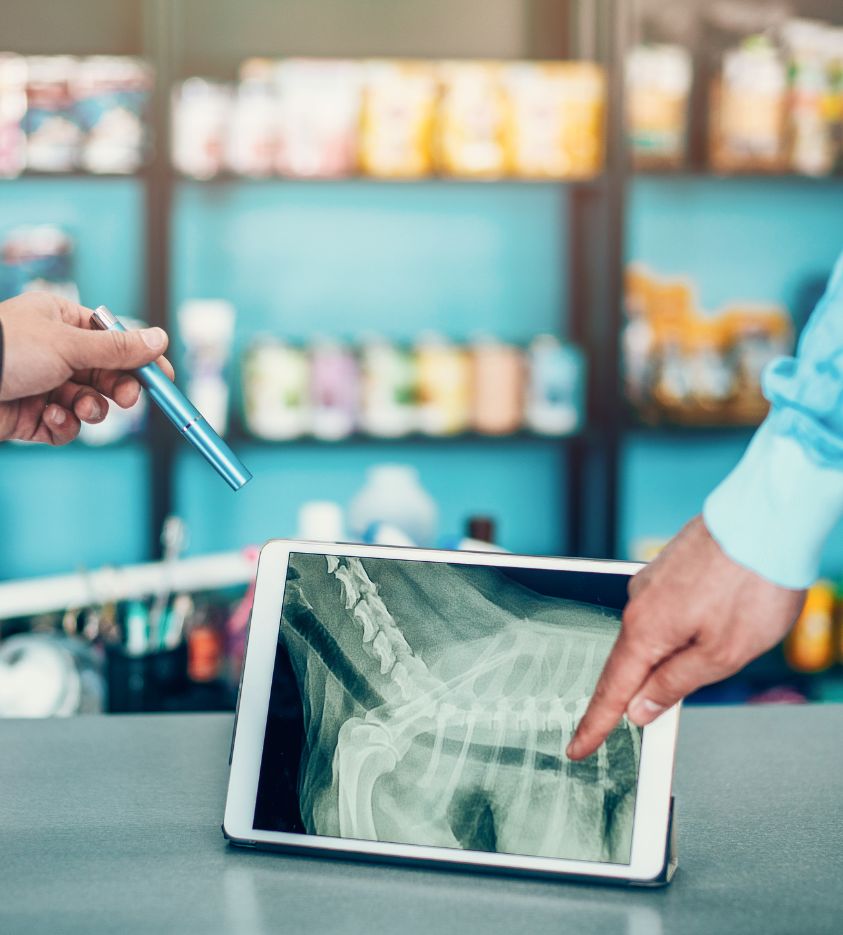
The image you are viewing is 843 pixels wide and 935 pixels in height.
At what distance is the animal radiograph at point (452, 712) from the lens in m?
0.62

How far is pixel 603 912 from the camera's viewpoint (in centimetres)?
57

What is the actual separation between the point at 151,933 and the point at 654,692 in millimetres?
262

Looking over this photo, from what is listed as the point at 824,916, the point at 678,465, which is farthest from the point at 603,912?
the point at 678,465

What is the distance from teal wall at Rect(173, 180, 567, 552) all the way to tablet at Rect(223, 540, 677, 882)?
179 cm

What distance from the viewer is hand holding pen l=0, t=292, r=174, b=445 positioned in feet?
2.58

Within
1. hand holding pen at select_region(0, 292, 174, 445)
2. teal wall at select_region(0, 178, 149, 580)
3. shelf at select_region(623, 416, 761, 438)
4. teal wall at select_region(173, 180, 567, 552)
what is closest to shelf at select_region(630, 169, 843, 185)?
teal wall at select_region(173, 180, 567, 552)

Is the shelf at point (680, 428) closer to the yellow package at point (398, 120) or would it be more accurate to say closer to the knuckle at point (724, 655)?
the yellow package at point (398, 120)

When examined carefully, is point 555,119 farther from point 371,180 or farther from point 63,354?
point 63,354

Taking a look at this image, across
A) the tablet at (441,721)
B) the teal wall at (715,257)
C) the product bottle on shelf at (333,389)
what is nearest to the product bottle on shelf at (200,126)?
the product bottle on shelf at (333,389)

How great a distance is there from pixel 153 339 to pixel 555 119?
1605mm

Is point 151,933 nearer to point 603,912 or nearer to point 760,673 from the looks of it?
point 603,912

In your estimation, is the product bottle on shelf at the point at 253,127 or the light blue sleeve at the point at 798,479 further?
the product bottle on shelf at the point at 253,127

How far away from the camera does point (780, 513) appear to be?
563 mm

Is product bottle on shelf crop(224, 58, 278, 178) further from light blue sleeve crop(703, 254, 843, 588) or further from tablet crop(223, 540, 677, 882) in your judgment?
light blue sleeve crop(703, 254, 843, 588)
